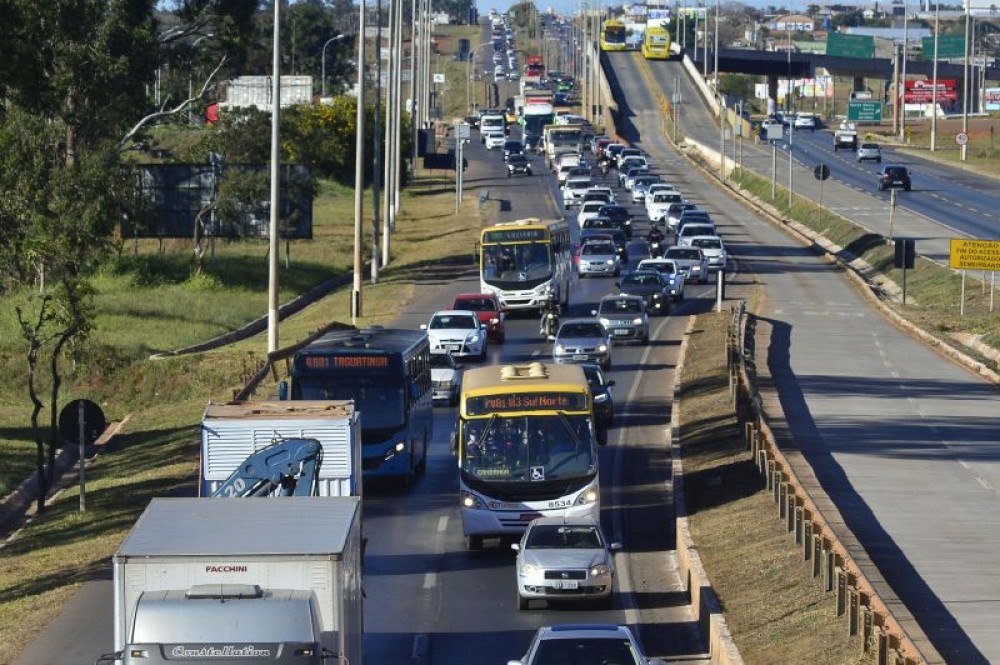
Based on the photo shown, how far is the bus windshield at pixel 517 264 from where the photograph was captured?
55500mm

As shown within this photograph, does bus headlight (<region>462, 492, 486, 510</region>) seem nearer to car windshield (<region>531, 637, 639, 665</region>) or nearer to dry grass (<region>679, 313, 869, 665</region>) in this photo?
dry grass (<region>679, 313, 869, 665</region>)

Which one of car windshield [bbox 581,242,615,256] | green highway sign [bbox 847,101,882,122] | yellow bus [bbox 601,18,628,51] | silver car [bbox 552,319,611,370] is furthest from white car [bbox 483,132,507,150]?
silver car [bbox 552,319,611,370]

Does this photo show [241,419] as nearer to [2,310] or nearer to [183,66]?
[2,310]

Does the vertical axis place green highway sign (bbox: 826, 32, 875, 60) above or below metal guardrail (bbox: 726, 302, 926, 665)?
above

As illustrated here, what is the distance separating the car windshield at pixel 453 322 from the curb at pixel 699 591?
15.4 metres

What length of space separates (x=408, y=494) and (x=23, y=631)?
1029 cm

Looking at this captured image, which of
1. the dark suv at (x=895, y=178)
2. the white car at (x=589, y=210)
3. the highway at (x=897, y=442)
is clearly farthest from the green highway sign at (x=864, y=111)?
the highway at (x=897, y=442)

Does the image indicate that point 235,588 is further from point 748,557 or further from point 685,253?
point 685,253

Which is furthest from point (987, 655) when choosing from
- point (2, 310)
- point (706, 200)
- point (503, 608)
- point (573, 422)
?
point (706, 200)

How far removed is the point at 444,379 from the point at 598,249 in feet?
95.4

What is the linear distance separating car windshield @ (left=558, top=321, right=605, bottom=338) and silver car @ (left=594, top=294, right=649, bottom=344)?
3854 millimetres

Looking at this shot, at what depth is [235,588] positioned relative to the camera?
13.3 metres

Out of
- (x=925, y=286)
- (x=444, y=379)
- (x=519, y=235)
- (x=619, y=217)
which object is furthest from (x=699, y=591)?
(x=619, y=217)

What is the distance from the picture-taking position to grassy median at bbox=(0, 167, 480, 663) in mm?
25641
